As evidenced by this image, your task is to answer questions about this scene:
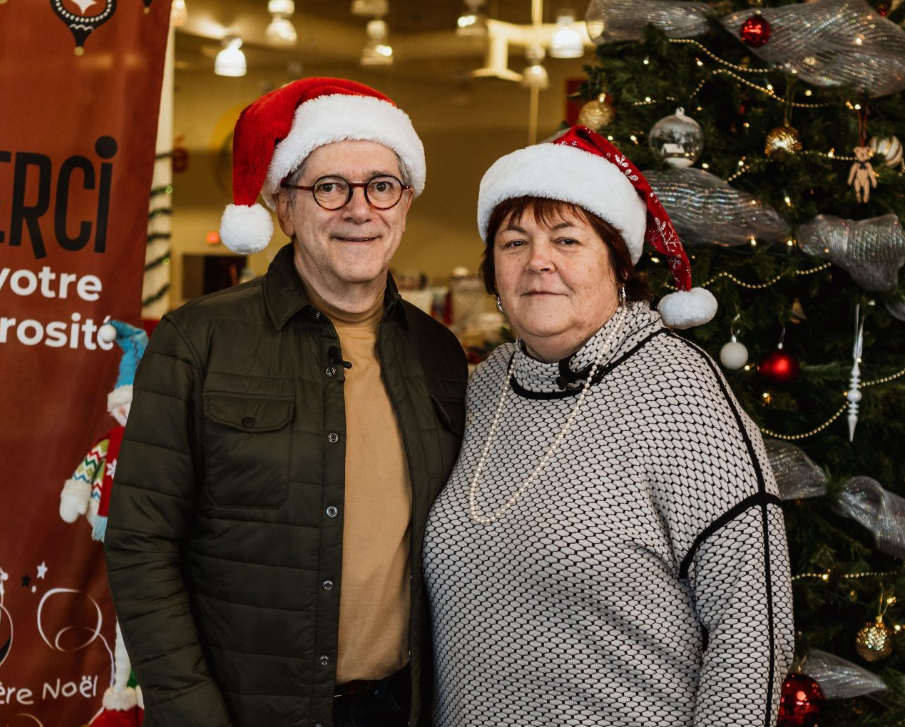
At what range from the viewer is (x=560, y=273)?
162 cm

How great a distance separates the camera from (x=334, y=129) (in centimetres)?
172

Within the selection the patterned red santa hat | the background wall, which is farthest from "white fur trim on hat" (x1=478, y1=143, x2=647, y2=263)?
the background wall

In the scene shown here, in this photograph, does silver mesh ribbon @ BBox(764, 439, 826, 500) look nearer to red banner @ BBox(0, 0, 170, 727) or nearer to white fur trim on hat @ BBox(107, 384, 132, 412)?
white fur trim on hat @ BBox(107, 384, 132, 412)

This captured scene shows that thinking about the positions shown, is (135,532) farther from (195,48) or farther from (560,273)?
(195,48)

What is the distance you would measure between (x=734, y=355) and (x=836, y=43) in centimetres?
71

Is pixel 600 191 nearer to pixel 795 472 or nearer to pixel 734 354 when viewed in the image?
pixel 734 354

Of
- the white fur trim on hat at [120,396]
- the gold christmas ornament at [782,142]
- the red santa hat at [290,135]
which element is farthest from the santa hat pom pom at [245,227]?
the gold christmas ornament at [782,142]

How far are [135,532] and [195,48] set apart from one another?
13.3 feet

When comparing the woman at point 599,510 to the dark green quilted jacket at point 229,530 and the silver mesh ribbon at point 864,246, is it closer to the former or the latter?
the dark green quilted jacket at point 229,530

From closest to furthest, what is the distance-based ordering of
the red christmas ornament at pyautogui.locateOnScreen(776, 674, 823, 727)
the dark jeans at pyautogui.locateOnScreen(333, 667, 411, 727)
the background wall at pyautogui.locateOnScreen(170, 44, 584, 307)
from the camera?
the dark jeans at pyautogui.locateOnScreen(333, 667, 411, 727) → the red christmas ornament at pyautogui.locateOnScreen(776, 674, 823, 727) → the background wall at pyautogui.locateOnScreen(170, 44, 584, 307)

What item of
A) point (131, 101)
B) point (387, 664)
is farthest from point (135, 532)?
point (131, 101)

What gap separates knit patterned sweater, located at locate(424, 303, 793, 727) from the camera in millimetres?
1439

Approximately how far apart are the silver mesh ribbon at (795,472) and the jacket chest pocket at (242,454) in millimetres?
1096

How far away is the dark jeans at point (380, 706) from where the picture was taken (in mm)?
1642
